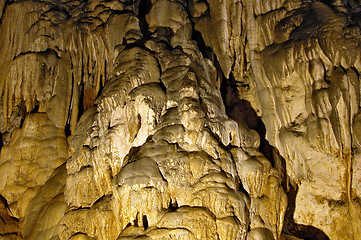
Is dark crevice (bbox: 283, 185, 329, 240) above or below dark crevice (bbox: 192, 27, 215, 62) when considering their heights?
below

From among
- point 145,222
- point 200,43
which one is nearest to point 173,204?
point 145,222

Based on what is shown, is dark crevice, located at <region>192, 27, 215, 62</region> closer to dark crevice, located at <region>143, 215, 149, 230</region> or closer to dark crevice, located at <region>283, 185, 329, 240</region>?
dark crevice, located at <region>283, 185, 329, 240</region>

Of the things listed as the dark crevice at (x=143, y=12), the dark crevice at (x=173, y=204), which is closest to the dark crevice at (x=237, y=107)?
the dark crevice at (x=143, y=12)

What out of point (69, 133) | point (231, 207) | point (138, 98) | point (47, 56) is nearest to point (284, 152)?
point (231, 207)

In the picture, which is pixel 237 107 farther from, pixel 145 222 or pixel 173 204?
pixel 145 222

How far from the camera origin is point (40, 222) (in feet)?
20.9

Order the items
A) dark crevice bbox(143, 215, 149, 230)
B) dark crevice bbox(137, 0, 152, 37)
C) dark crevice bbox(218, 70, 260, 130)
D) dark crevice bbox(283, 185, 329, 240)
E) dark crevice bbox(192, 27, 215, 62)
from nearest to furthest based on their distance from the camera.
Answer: dark crevice bbox(143, 215, 149, 230), dark crevice bbox(283, 185, 329, 240), dark crevice bbox(218, 70, 260, 130), dark crevice bbox(192, 27, 215, 62), dark crevice bbox(137, 0, 152, 37)

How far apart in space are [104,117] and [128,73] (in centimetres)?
78

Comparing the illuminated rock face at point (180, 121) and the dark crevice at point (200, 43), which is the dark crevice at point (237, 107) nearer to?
the illuminated rock face at point (180, 121)

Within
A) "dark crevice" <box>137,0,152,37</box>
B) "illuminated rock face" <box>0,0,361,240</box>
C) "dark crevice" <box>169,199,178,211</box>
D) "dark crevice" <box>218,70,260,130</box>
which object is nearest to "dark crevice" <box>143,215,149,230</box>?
"illuminated rock face" <box>0,0,361,240</box>

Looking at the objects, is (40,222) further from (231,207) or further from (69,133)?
(231,207)

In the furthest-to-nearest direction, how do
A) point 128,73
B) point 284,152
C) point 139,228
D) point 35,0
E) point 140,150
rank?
1. point 35,0
2. point 284,152
3. point 128,73
4. point 140,150
5. point 139,228

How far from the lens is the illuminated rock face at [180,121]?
5.30m

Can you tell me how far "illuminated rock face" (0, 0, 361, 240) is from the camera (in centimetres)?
530
